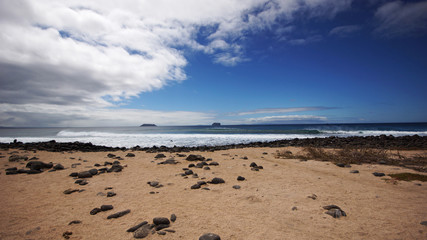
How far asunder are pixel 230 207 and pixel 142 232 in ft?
5.47

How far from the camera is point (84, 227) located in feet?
9.82

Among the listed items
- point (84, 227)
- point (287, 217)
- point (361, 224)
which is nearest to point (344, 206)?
point (361, 224)

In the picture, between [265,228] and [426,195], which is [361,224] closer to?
[265,228]

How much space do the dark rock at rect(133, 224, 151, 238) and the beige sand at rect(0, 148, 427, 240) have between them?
0.12 meters

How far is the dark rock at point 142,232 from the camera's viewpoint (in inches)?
106

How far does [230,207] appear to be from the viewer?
364 cm

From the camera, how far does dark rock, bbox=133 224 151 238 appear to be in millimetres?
2682

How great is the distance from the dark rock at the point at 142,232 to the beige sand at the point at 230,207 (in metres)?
0.12

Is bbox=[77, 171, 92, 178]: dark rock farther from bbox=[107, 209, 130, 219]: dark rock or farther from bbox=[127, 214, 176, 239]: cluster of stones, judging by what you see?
bbox=[127, 214, 176, 239]: cluster of stones

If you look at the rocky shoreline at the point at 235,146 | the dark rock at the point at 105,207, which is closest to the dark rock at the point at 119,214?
the dark rock at the point at 105,207

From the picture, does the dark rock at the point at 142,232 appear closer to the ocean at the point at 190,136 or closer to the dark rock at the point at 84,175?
the dark rock at the point at 84,175

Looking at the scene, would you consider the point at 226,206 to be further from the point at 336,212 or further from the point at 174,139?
the point at 174,139

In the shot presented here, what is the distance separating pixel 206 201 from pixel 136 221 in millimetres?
1439

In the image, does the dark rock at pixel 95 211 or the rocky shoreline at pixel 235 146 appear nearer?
the dark rock at pixel 95 211
